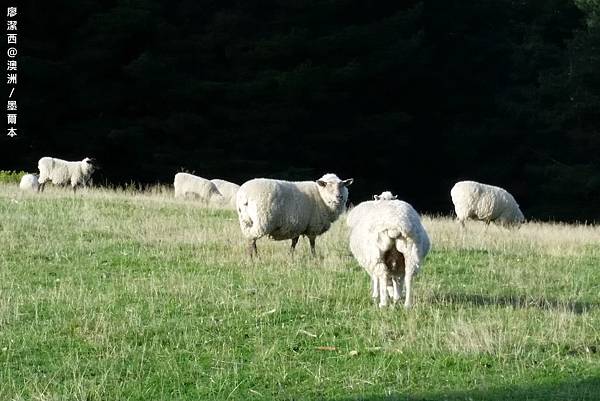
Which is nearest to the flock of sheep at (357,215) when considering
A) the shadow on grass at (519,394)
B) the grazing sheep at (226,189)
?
the grazing sheep at (226,189)

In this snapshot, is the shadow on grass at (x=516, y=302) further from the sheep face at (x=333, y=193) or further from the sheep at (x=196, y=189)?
the sheep at (x=196, y=189)

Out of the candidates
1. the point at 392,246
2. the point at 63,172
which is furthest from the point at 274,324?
the point at 63,172

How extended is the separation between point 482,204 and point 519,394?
13.8 m

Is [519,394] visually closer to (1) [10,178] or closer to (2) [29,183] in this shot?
(2) [29,183]

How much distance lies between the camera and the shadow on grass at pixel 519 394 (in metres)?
7.48

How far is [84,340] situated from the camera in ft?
29.9

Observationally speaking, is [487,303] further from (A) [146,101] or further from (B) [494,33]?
(B) [494,33]

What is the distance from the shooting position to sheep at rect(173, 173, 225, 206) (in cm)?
2531

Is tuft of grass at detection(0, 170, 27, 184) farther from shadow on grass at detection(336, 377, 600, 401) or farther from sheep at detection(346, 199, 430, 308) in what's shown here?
shadow on grass at detection(336, 377, 600, 401)

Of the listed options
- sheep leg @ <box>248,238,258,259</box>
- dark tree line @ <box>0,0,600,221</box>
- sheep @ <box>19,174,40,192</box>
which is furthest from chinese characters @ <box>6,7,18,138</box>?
sheep leg @ <box>248,238,258,259</box>

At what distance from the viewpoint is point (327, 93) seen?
128 ft

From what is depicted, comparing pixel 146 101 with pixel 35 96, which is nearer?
pixel 35 96

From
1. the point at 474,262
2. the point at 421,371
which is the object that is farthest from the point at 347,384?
the point at 474,262

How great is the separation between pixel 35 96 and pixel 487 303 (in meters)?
27.7
